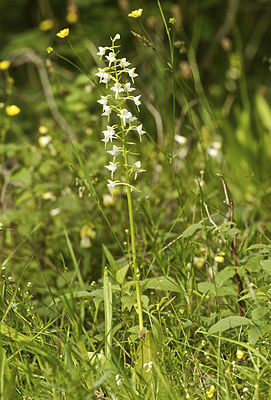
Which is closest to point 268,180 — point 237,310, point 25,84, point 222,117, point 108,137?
point 222,117

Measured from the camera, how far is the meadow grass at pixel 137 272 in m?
1.24

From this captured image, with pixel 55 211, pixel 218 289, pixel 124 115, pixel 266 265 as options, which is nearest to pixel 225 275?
pixel 218 289

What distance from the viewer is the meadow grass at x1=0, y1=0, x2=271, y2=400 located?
48.9 inches

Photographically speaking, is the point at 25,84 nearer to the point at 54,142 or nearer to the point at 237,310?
the point at 54,142

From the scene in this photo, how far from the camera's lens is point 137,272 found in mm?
1400

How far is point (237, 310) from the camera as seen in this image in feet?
4.96

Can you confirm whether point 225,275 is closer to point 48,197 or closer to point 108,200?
point 108,200

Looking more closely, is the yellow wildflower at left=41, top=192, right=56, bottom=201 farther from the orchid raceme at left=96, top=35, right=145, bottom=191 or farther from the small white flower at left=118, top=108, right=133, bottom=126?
the small white flower at left=118, top=108, right=133, bottom=126

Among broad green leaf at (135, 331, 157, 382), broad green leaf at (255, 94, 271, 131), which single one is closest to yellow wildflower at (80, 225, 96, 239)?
broad green leaf at (135, 331, 157, 382)

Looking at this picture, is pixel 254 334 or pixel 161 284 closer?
pixel 254 334

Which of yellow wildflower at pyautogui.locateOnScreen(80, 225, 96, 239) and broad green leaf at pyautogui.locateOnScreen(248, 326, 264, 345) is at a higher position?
broad green leaf at pyautogui.locateOnScreen(248, 326, 264, 345)

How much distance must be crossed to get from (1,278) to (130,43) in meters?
2.96

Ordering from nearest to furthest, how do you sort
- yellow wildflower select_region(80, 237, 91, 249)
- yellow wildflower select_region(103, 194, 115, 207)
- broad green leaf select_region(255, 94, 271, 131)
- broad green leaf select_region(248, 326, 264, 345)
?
broad green leaf select_region(248, 326, 264, 345)
yellow wildflower select_region(80, 237, 91, 249)
yellow wildflower select_region(103, 194, 115, 207)
broad green leaf select_region(255, 94, 271, 131)

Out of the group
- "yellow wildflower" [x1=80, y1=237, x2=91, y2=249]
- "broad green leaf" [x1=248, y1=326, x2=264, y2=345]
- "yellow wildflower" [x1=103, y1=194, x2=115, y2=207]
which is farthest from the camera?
"yellow wildflower" [x1=103, y1=194, x2=115, y2=207]
